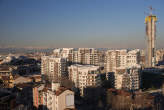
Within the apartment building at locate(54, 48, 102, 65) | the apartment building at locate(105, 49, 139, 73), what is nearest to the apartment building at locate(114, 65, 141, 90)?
the apartment building at locate(105, 49, 139, 73)

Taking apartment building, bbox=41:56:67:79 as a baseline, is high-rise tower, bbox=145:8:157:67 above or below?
above

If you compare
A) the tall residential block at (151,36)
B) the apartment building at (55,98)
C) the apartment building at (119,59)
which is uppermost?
the tall residential block at (151,36)

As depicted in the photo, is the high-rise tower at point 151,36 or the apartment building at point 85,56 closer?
the apartment building at point 85,56

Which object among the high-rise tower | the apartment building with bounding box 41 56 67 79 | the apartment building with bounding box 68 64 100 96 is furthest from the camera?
the high-rise tower

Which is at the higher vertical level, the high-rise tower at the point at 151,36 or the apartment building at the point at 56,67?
the high-rise tower at the point at 151,36

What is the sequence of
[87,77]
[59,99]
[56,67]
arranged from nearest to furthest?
1. [59,99]
2. [87,77]
3. [56,67]

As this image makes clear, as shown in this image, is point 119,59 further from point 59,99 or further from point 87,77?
point 59,99

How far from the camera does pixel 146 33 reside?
59.8 feet

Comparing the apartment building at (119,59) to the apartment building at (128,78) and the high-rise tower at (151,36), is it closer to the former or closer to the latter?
the apartment building at (128,78)

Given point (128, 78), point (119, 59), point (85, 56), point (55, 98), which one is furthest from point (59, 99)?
point (85, 56)

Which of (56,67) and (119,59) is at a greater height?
(119,59)

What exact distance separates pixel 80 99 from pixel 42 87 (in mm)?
2192

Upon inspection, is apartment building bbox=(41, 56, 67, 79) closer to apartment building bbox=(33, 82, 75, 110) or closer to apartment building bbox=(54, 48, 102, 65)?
apartment building bbox=(54, 48, 102, 65)

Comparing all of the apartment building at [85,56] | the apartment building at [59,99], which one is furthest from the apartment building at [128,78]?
the apartment building at [85,56]
